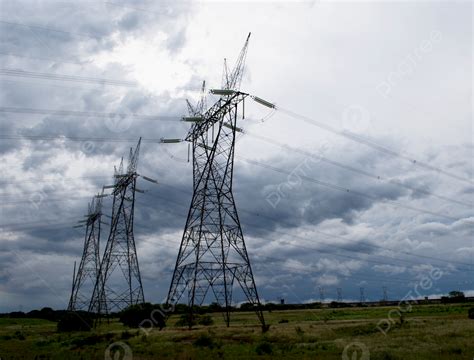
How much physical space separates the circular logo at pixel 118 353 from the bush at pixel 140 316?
17945 millimetres

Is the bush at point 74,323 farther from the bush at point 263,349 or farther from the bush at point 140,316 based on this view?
the bush at point 263,349

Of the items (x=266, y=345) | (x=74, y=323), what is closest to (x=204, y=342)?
(x=266, y=345)

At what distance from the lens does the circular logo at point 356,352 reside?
31.0 metres

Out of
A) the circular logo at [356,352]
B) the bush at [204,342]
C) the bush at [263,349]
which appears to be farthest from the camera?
the bush at [204,342]

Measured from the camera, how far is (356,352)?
3334 centimetres

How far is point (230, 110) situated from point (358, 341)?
83.9 ft

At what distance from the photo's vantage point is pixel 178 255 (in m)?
47.4

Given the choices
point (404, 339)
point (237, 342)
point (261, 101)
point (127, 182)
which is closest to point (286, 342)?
point (237, 342)

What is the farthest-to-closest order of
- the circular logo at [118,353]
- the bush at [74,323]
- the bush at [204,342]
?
the bush at [74,323] → the bush at [204,342] → the circular logo at [118,353]

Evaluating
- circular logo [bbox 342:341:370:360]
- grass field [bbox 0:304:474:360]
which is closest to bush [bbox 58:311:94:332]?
grass field [bbox 0:304:474:360]

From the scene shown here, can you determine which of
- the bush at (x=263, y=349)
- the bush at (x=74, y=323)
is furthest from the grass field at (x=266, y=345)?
the bush at (x=74, y=323)

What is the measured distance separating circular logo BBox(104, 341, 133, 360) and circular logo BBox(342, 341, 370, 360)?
14896 mm

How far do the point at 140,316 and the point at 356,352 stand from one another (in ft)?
126

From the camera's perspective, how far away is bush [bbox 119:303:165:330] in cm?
5875
